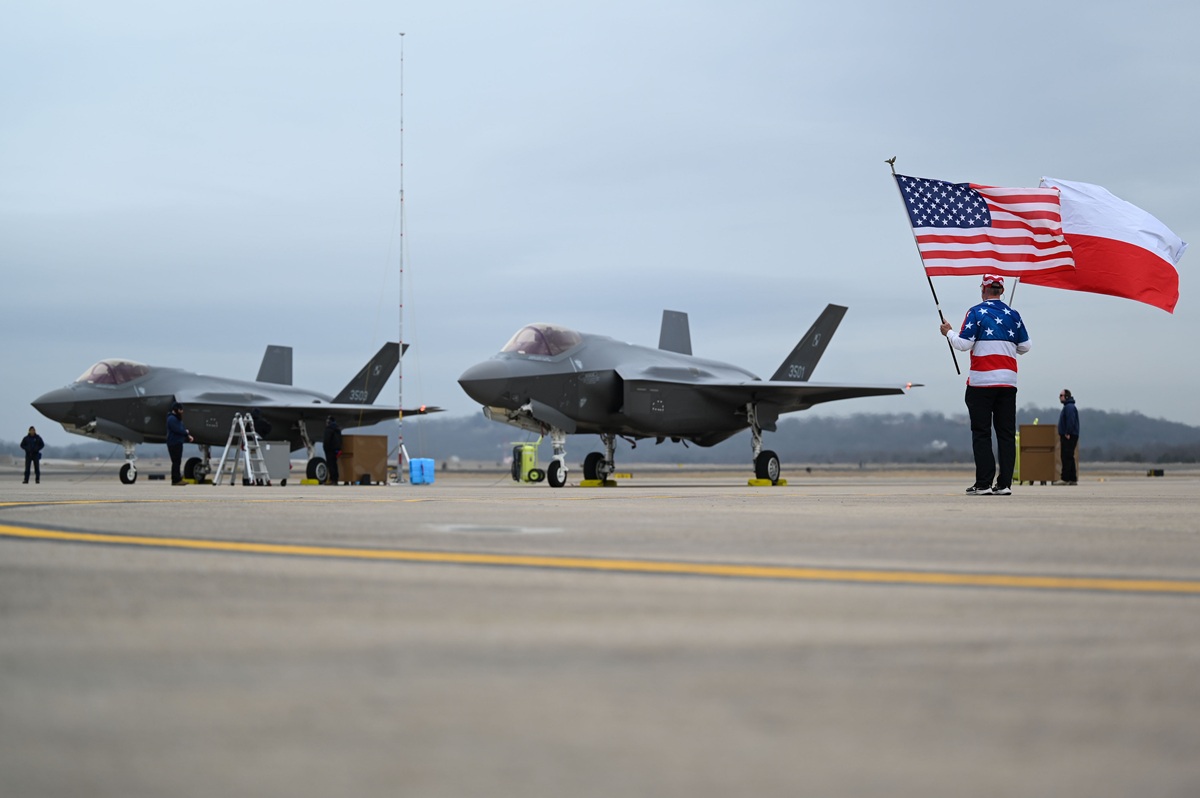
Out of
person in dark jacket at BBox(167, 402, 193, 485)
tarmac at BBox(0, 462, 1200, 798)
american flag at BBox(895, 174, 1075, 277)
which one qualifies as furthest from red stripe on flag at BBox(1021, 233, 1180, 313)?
person in dark jacket at BBox(167, 402, 193, 485)

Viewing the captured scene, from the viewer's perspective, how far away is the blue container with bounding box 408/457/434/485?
29.2 metres

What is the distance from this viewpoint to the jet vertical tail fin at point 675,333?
28.0m

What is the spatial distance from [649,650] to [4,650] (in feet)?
4.31

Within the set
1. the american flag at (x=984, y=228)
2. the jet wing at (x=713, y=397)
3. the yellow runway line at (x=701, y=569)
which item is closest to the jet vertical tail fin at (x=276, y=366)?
the jet wing at (x=713, y=397)

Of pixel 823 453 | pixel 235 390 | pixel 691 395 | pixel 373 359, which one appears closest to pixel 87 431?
pixel 235 390

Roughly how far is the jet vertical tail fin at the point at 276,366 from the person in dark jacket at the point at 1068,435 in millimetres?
21726

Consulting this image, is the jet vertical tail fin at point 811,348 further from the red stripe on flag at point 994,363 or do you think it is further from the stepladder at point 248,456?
the red stripe on flag at point 994,363

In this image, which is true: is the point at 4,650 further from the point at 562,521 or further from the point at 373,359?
the point at 373,359

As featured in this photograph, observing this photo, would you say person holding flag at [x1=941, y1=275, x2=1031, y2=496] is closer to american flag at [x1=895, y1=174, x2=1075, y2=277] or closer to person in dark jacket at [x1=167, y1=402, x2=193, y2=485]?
american flag at [x1=895, y1=174, x2=1075, y2=277]

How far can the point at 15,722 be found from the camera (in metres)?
1.79

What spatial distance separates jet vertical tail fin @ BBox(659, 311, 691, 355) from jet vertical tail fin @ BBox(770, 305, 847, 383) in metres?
2.28

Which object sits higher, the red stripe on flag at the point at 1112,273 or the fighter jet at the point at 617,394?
the red stripe on flag at the point at 1112,273

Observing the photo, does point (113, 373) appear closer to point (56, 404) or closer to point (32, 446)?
point (56, 404)

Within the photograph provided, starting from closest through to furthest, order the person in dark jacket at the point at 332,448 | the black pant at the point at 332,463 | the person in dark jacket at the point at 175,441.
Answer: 1. the person in dark jacket at the point at 175,441
2. the person in dark jacket at the point at 332,448
3. the black pant at the point at 332,463
